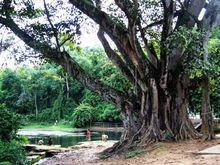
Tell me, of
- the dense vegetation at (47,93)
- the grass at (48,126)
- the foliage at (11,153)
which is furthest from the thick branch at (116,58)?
the grass at (48,126)

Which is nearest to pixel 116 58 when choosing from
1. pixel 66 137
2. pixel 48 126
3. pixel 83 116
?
pixel 66 137

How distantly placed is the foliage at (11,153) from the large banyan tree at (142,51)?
12.9ft

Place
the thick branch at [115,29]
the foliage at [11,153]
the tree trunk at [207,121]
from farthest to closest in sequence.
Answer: the thick branch at [115,29]
the tree trunk at [207,121]
the foliage at [11,153]

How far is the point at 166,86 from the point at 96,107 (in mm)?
36753

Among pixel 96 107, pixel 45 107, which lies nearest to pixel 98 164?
pixel 96 107

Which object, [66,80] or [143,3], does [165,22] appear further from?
[66,80]

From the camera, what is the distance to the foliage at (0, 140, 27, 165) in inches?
452

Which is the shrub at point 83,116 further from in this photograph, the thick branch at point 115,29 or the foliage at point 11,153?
the foliage at point 11,153

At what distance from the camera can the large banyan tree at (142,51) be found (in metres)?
14.2

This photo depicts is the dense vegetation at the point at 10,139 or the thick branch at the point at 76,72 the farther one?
the thick branch at the point at 76,72

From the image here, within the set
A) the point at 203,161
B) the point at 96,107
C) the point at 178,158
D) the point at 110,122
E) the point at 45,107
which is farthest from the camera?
the point at 45,107

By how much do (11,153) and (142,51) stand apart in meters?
5.89

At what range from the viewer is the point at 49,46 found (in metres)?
15.0

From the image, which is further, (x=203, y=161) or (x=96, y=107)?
(x=96, y=107)
